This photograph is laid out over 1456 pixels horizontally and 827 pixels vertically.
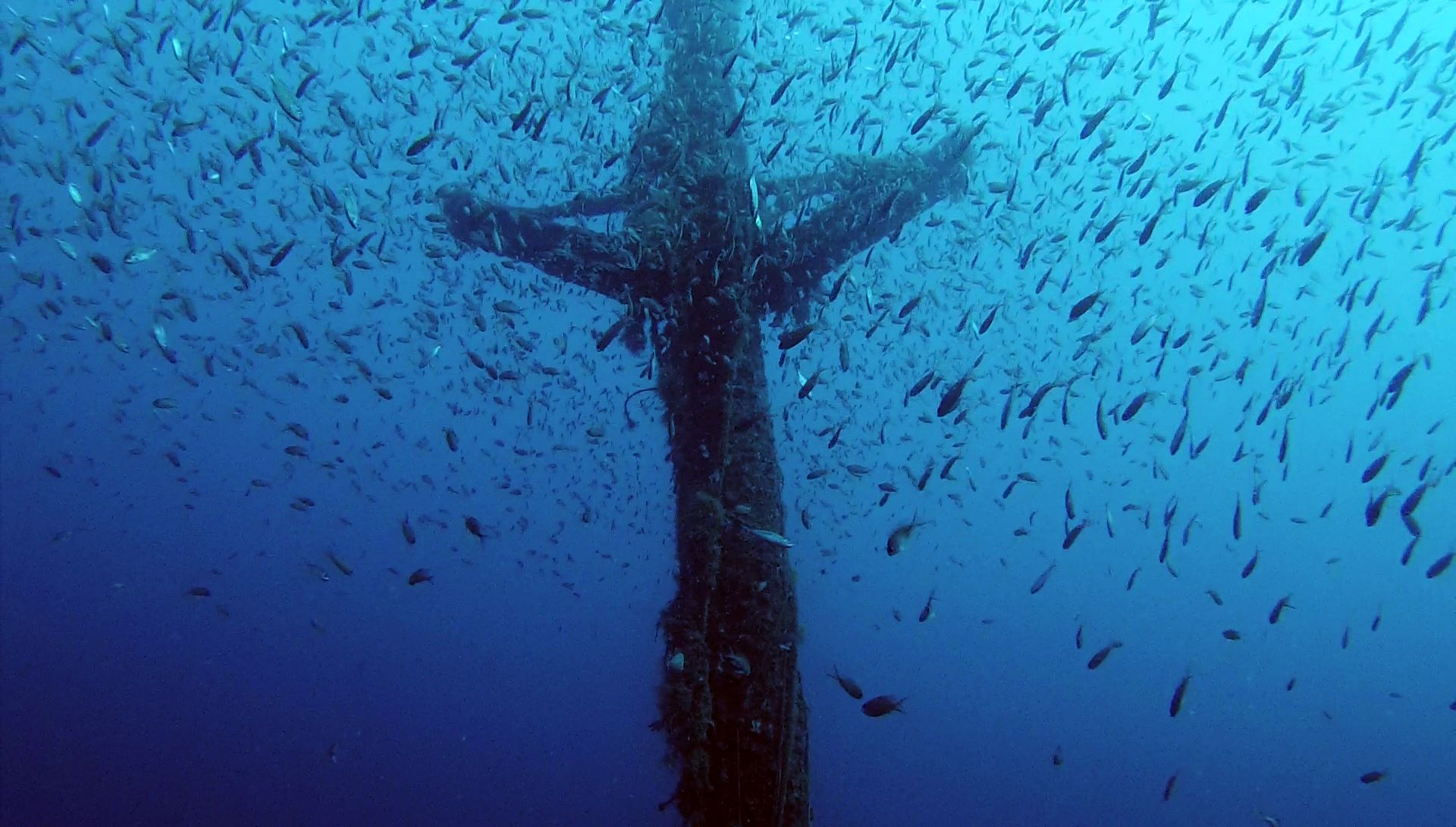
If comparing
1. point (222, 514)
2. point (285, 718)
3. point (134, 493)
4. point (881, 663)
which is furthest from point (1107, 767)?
point (134, 493)

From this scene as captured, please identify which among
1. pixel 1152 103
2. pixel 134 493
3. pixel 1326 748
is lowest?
pixel 1326 748

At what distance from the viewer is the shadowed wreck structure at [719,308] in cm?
559

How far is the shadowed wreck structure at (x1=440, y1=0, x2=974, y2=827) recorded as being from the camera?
5586 millimetres

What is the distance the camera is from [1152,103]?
32281 mm

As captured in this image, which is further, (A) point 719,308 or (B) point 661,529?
(B) point 661,529

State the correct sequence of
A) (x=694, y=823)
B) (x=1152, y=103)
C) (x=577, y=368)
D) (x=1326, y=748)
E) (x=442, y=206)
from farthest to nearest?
1. (x=1326, y=748)
2. (x=577, y=368)
3. (x=1152, y=103)
4. (x=442, y=206)
5. (x=694, y=823)

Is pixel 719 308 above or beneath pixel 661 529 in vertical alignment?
beneath

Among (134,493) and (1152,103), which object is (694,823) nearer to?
(1152,103)

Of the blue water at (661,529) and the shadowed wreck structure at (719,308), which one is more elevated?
the blue water at (661,529)

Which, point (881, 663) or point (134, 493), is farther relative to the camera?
point (134, 493)

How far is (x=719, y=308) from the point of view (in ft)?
21.0

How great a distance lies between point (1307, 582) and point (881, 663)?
158ft

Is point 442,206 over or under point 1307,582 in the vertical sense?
under

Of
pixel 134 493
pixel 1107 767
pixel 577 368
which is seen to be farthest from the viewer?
pixel 134 493
